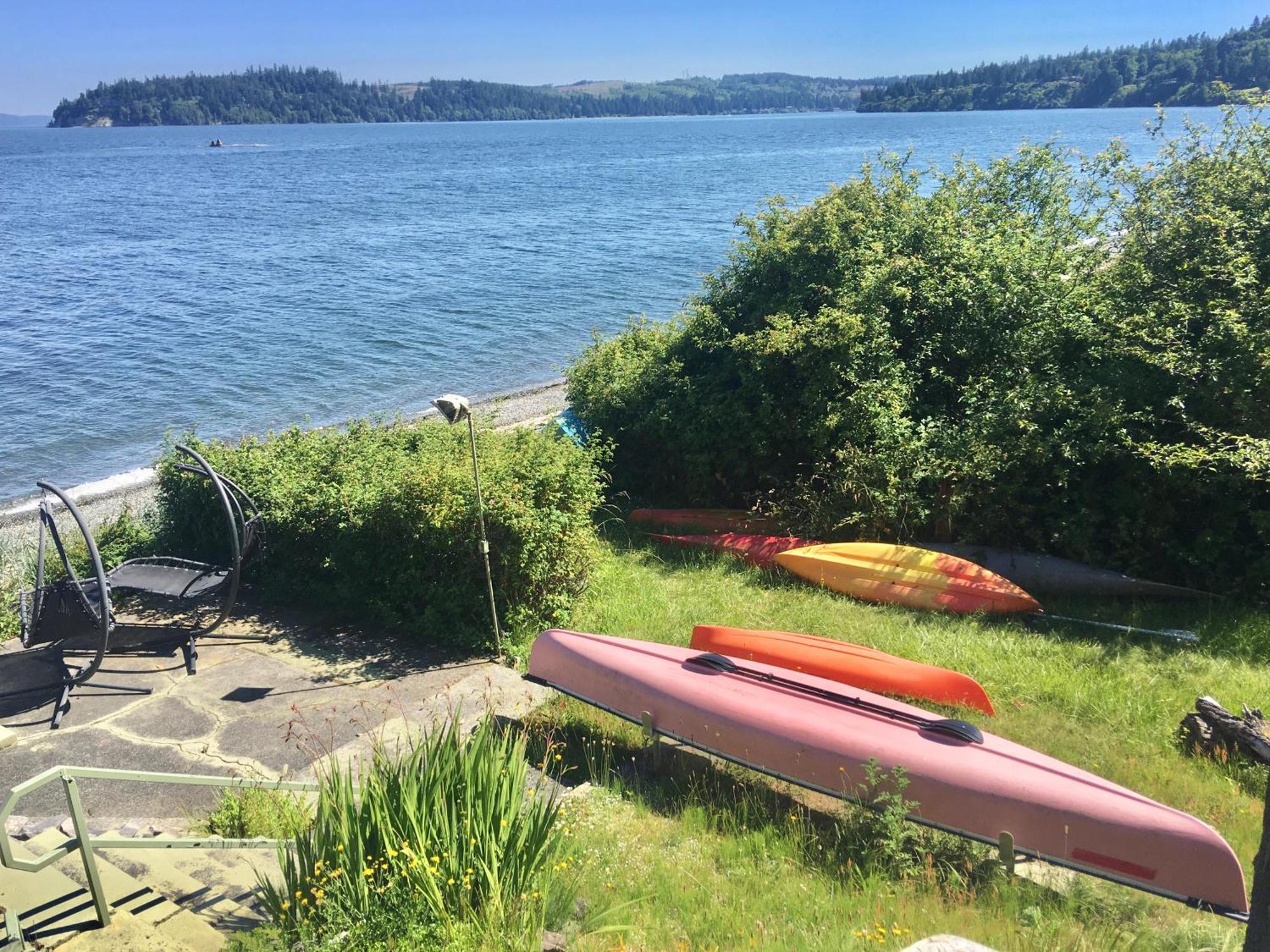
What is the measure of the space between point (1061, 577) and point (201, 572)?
9.23 metres

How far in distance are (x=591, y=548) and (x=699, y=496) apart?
417 cm

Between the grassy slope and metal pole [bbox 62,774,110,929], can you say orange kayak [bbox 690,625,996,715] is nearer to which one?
the grassy slope

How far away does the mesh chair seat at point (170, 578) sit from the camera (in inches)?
350

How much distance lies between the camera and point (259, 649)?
8.85m

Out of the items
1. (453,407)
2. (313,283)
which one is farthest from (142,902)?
(313,283)

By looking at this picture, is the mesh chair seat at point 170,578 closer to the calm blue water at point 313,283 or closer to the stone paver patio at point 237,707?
the stone paver patio at point 237,707

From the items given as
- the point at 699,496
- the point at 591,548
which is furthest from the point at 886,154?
the point at 591,548

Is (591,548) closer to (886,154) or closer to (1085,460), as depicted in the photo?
(1085,460)

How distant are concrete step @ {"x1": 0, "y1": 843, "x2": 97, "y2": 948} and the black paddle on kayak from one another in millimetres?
4333

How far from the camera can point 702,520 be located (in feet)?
41.0

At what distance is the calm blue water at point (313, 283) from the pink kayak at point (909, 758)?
53.6 feet

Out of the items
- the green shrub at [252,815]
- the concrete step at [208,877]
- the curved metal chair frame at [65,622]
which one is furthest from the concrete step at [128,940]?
the curved metal chair frame at [65,622]

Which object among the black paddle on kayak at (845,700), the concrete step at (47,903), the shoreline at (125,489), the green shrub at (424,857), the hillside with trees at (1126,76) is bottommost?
the shoreline at (125,489)

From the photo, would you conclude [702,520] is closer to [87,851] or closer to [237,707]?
[237,707]
